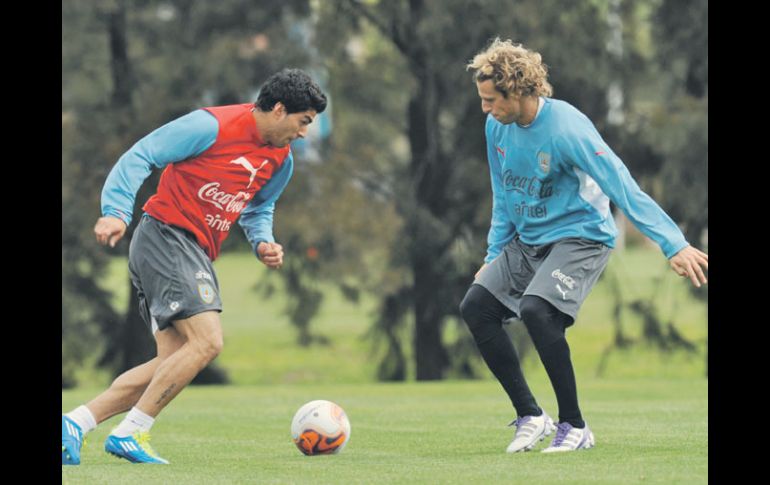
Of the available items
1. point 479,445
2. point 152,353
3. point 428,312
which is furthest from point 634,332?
point 479,445

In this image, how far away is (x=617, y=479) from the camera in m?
5.84

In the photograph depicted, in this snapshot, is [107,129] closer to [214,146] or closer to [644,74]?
[644,74]

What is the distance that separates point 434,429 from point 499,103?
276 centimetres

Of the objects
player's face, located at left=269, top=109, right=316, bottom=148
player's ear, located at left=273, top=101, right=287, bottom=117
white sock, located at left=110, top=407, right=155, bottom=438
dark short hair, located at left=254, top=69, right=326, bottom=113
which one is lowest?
white sock, located at left=110, top=407, right=155, bottom=438

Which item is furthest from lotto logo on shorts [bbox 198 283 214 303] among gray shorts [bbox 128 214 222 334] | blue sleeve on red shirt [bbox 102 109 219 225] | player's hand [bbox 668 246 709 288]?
player's hand [bbox 668 246 709 288]

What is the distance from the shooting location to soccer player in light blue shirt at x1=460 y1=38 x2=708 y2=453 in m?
7.00

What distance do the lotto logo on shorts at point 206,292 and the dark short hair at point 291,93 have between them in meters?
0.98

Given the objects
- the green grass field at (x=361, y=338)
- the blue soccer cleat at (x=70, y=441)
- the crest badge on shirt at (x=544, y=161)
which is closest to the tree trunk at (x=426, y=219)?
the green grass field at (x=361, y=338)

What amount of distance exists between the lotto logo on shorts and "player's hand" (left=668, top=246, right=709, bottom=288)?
235cm

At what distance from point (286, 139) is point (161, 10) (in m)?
12.8

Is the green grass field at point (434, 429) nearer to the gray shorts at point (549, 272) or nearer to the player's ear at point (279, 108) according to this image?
the gray shorts at point (549, 272)

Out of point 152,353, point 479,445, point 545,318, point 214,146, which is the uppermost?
point 214,146

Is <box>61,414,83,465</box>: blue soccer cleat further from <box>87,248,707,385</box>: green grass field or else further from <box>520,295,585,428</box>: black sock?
<box>87,248,707,385</box>: green grass field

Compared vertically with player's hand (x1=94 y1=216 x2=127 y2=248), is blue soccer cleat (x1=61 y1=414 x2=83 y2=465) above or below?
below
